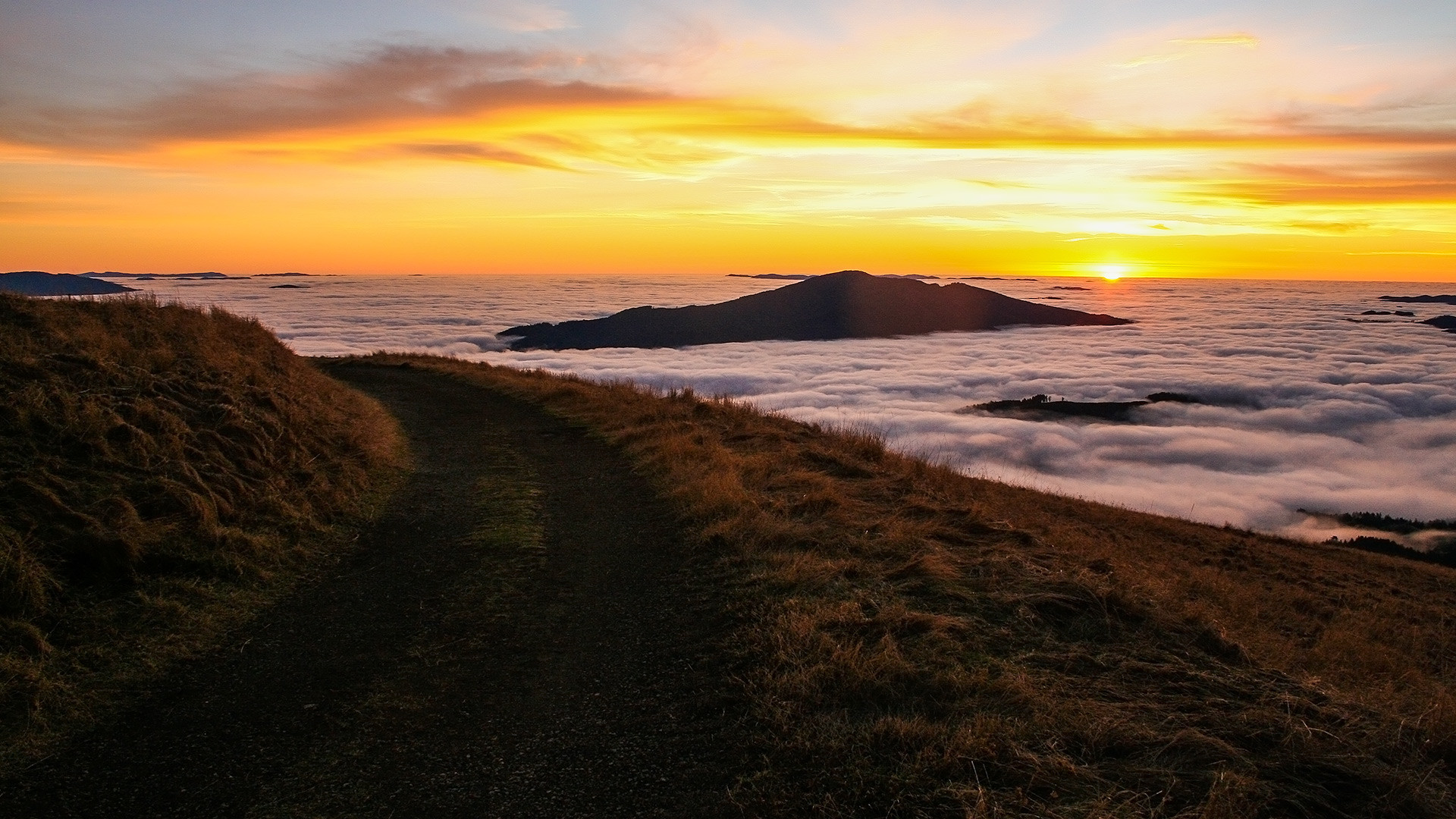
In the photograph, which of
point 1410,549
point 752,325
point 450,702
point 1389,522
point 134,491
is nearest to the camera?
point 450,702

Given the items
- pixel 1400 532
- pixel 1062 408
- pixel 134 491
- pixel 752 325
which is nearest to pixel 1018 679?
pixel 134 491

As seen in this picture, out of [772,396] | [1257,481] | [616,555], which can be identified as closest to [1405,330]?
[1257,481]

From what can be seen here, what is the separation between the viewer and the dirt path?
4.16m

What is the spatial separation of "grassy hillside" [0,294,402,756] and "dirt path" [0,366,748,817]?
1.90 ft

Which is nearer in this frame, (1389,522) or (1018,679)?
(1018,679)

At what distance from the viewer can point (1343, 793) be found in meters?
4.09

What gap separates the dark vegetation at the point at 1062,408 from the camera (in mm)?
95688

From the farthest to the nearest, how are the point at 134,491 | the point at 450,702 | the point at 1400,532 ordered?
the point at 1400,532, the point at 134,491, the point at 450,702

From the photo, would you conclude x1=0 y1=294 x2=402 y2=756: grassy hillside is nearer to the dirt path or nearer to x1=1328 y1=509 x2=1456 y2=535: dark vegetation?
the dirt path

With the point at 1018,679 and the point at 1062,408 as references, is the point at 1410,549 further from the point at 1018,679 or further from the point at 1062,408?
the point at 1018,679

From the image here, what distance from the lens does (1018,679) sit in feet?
17.2

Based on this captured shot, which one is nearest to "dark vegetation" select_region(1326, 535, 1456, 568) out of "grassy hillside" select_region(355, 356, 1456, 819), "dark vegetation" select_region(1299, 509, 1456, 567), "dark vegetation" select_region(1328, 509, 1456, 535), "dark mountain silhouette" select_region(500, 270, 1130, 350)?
"dark vegetation" select_region(1299, 509, 1456, 567)

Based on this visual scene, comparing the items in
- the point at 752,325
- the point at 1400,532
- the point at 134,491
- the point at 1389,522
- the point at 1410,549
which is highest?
the point at 752,325

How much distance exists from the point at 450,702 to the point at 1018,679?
157 inches
